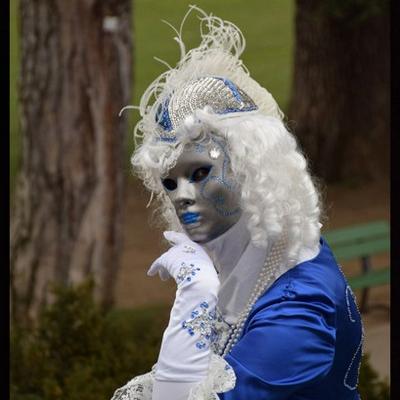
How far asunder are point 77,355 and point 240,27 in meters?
11.3

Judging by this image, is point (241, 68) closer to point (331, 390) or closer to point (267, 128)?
point (267, 128)

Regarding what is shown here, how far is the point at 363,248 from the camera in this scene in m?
10.4

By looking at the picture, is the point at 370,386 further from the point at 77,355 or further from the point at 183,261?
the point at 183,261

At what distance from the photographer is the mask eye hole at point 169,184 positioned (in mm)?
4030

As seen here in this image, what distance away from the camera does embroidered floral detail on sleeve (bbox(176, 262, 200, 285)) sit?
3.84m

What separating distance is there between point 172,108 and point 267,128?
28cm

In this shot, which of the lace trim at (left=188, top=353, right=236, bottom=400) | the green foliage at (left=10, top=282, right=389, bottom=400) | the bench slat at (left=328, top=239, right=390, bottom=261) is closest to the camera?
the lace trim at (left=188, top=353, right=236, bottom=400)

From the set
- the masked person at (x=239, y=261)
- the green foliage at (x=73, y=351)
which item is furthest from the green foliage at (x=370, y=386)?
the masked person at (x=239, y=261)

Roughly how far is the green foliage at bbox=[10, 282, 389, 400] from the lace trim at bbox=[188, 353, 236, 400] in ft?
9.02

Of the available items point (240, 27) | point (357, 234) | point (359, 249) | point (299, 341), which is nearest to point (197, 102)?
point (299, 341)

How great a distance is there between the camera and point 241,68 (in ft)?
13.9

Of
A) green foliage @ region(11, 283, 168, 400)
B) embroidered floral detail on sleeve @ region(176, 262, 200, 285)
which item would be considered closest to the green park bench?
green foliage @ region(11, 283, 168, 400)

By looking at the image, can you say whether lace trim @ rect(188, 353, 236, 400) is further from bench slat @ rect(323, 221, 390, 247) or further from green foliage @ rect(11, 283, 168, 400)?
bench slat @ rect(323, 221, 390, 247)

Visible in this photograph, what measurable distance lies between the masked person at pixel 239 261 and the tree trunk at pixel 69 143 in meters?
4.36
